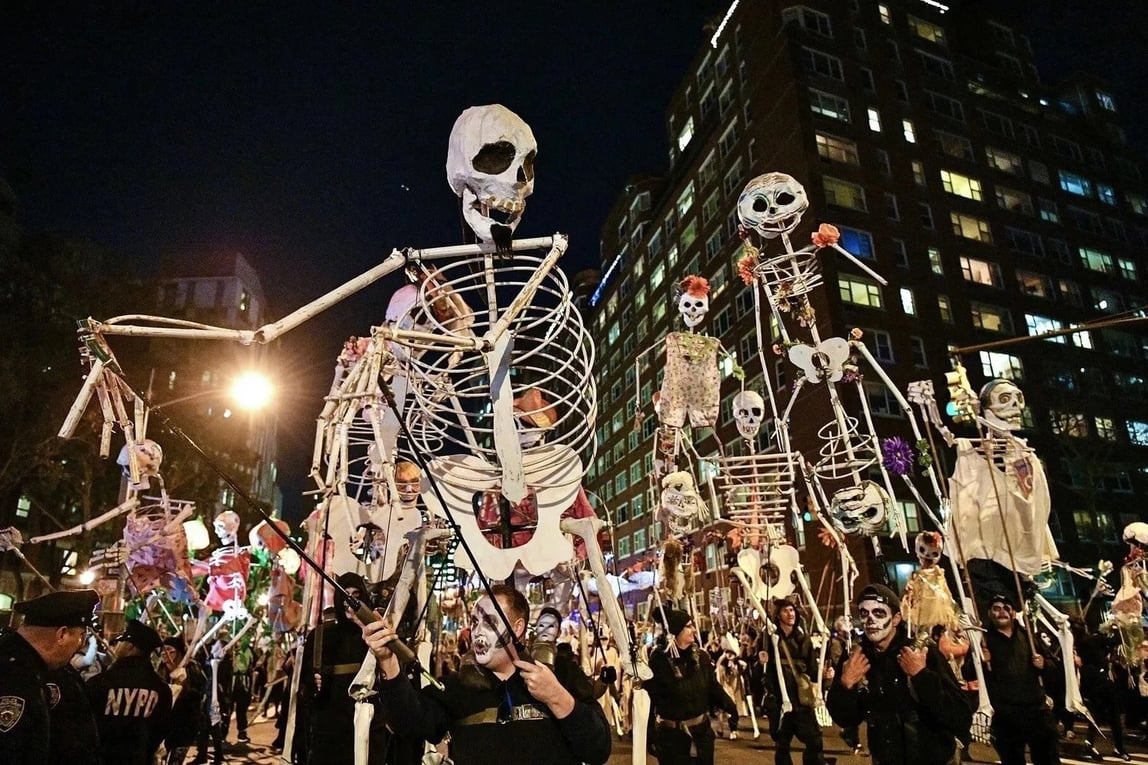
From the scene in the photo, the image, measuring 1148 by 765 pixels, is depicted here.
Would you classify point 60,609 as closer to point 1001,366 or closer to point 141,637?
point 141,637

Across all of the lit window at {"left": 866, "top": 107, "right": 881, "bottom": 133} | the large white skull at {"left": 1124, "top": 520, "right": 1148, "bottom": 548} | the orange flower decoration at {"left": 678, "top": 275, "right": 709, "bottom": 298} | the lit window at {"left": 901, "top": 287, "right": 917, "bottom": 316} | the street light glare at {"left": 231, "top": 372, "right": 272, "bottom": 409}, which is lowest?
the large white skull at {"left": 1124, "top": 520, "right": 1148, "bottom": 548}

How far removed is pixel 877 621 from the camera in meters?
5.21

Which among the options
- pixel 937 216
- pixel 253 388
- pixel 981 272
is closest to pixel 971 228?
pixel 981 272

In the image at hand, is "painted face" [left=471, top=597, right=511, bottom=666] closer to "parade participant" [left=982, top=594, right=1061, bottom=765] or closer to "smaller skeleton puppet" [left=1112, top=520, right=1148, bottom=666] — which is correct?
"parade participant" [left=982, top=594, right=1061, bottom=765]

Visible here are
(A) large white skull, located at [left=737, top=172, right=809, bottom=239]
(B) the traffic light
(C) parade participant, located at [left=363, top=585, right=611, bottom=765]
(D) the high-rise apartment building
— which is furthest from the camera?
(D) the high-rise apartment building

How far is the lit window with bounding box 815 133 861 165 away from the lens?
3828cm

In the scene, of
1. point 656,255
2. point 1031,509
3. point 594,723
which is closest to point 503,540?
point 594,723

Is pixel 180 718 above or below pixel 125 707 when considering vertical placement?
below

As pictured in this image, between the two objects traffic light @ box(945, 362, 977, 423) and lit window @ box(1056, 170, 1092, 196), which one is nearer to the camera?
traffic light @ box(945, 362, 977, 423)

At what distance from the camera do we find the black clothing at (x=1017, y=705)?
611 cm

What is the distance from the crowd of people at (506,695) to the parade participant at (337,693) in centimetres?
1

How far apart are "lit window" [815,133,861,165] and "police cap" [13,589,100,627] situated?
39919mm

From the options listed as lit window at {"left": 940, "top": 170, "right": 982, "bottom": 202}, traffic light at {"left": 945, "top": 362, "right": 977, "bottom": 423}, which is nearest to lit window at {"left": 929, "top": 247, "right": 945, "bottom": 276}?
lit window at {"left": 940, "top": 170, "right": 982, "bottom": 202}

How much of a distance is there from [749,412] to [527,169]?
9.86m
